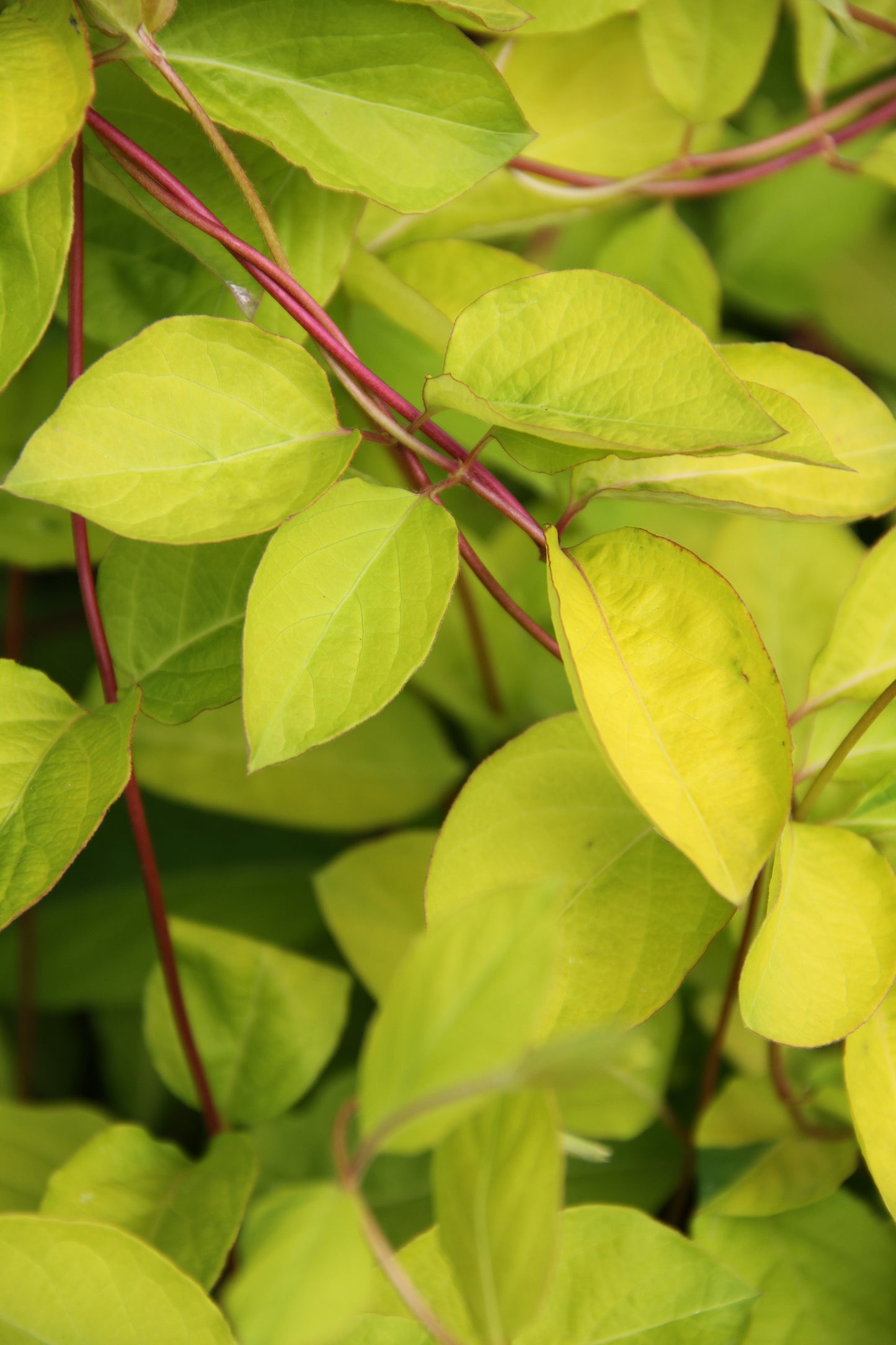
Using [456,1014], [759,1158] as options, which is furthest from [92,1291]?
[759,1158]

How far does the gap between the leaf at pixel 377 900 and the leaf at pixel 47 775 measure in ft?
0.76

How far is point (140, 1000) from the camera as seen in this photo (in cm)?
79

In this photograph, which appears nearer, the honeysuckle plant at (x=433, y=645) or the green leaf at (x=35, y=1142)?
the honeysuckle plant at (x=433, y=645)

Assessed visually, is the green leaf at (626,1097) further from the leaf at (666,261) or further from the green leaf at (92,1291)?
the leaf at (666,261)

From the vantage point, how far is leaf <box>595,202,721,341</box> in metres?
0.69

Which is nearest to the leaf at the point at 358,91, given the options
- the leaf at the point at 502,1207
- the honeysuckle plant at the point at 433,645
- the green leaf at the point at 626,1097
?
the honeysuckle plant at the point at 433,645

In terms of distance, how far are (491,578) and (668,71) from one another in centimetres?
37

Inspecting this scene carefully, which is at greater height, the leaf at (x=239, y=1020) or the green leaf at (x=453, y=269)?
the green leaf at (x=453, y=269)

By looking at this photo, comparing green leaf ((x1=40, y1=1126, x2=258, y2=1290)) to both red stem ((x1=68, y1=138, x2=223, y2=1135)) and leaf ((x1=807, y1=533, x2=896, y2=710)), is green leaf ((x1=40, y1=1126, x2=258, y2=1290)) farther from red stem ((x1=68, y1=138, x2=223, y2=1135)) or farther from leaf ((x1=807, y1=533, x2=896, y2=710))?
leaf ((x1=807, y1=533, x2=896, y2=710))

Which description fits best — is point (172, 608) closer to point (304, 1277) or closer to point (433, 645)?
point (433, 645)

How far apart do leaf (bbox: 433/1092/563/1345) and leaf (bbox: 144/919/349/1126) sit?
0.83 ft

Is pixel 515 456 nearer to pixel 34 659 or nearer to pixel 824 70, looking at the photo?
pixel 824 70

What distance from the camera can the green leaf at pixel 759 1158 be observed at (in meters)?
0.54

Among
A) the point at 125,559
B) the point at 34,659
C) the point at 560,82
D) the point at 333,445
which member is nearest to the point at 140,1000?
the point at 34,659
